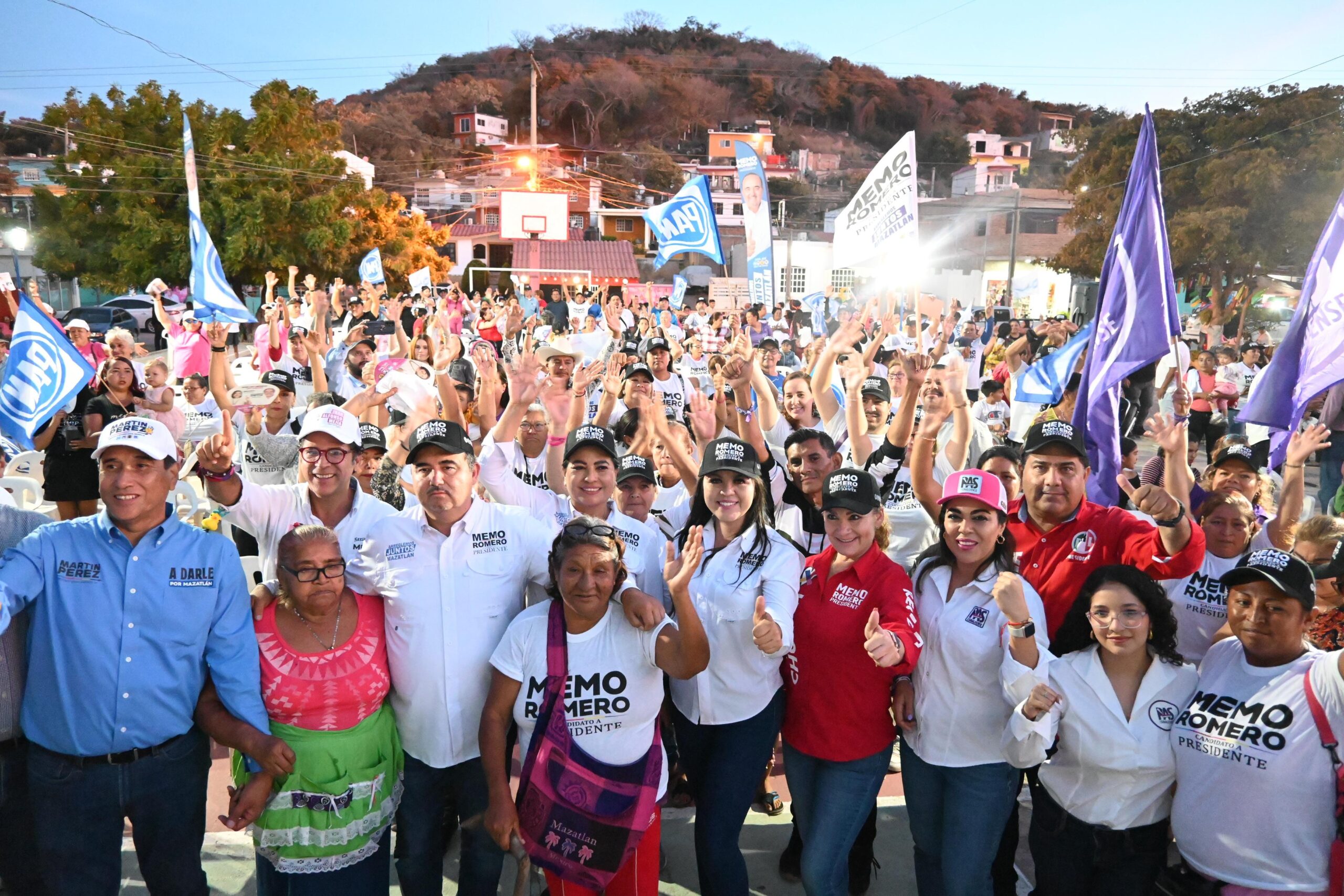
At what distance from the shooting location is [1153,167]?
4711 mm

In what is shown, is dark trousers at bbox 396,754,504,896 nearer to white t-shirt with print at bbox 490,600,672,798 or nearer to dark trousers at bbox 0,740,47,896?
white t-shirt with print at bbox 490,600,672,798

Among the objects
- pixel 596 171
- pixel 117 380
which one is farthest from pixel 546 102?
pixel 117 380

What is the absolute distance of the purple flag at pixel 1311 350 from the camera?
4395 millimetres

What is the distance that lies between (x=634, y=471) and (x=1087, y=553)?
1.90 m

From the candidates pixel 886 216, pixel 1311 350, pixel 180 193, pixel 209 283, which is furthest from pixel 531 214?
pixel 1311 350

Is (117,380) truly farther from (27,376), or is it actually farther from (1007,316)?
(1007,316)

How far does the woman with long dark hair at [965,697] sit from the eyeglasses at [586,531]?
1197 mm

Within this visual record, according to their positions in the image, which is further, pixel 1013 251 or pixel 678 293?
pixel 1013 251

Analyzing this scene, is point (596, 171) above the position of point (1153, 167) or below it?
above

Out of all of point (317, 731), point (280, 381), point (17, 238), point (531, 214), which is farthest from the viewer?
point (531, 214)

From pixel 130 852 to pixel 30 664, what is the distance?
154 centimetres

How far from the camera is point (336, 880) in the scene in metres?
2.99

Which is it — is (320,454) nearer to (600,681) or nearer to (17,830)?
(600,681)

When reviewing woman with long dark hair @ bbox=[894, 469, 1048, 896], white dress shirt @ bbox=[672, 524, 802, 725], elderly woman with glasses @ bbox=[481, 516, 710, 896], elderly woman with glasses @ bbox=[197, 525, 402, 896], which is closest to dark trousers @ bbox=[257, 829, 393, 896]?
elderly woman with glasses @ bbox=[197, 525, 402, 896]
